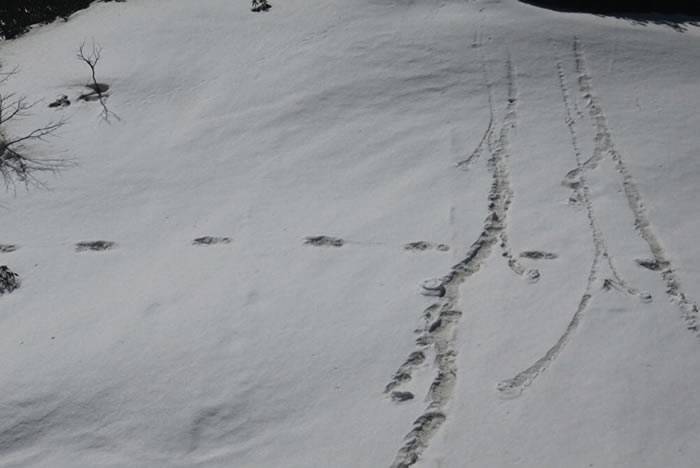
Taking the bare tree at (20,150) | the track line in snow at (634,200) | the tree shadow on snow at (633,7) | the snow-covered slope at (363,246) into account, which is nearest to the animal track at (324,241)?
the snow-covered slope at (363,246)

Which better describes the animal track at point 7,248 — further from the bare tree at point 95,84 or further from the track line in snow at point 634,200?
the track line in snow at point 634,200

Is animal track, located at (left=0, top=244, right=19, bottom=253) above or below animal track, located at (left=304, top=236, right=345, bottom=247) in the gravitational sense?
below

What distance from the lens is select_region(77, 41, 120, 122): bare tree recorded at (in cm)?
798

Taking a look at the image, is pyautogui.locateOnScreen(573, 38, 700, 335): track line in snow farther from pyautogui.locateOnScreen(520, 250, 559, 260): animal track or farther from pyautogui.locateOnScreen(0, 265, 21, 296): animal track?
pyautogui.locateOnScreen(0, 265, 21, 296): animal track

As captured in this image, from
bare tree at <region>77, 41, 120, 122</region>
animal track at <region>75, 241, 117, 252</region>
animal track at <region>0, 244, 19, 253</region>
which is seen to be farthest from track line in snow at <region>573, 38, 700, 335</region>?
animal track at <region>0, 244, 19, 253</region>

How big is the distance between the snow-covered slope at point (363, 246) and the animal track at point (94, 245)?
0.30ft

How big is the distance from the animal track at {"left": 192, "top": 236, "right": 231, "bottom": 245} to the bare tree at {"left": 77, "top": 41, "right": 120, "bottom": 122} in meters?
2.56

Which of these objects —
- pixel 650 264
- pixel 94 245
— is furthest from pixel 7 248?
pixel 650 264

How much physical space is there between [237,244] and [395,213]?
1.38 meters

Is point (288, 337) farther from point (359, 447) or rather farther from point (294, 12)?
point (294, 12)

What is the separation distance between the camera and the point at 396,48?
27.6ft

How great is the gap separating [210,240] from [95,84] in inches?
135

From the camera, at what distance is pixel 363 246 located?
5.87 metres

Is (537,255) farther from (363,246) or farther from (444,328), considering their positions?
(363,246)
